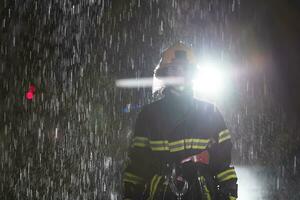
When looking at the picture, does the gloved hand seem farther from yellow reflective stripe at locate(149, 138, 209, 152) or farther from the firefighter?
yellow reflective stripe at locate(149, 138, 209, 152)

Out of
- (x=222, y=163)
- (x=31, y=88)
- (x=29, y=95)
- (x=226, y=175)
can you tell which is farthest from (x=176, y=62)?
(x=31, y=88)

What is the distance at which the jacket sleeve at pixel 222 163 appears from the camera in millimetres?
3848

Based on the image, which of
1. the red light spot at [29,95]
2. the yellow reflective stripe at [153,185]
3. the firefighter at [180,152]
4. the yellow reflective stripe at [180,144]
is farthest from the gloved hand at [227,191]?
the red light spot at [29,95]

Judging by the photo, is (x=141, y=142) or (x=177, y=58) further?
(x=177, y=58)

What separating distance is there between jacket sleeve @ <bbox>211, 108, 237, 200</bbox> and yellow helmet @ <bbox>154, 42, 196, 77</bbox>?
1.66ft

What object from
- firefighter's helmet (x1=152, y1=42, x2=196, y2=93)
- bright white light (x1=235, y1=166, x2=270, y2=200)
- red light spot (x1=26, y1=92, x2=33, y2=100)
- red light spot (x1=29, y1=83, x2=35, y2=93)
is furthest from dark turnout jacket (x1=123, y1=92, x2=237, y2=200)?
red light spot (x1=29, y1=83, x2=35, y2=93)

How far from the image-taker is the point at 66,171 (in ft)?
44.1

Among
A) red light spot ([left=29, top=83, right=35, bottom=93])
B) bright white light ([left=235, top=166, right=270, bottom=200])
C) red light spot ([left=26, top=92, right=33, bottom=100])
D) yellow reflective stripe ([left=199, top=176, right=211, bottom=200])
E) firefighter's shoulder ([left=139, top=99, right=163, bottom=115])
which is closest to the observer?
yellow reflective stripe ([left=199, top=176, right=211, bottom=200])

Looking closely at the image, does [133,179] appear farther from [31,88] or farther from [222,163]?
[31,88]

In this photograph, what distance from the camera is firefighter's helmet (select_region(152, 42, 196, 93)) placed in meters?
4.15

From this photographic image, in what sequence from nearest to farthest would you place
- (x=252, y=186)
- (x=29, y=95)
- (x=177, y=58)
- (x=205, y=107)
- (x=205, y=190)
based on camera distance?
(x=205, y=190), (x=205, y=107), (x=177, y=58), (x=29, y=95), (x=252, y=186)

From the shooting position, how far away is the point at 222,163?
3.92 metres

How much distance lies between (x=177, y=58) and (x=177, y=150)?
2.66 feet

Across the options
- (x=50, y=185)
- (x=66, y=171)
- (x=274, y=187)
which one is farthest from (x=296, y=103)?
(x=50, y=185)
